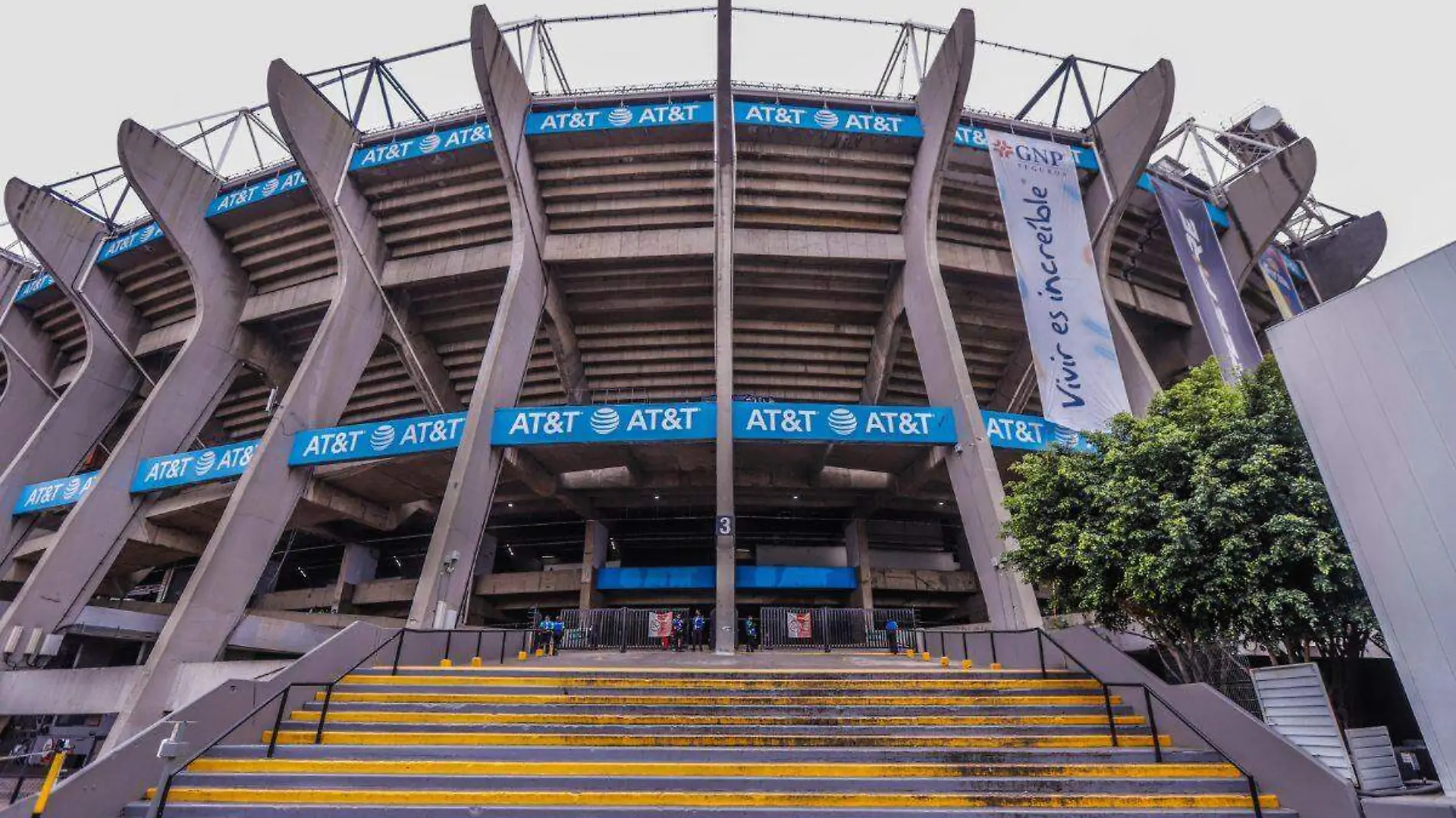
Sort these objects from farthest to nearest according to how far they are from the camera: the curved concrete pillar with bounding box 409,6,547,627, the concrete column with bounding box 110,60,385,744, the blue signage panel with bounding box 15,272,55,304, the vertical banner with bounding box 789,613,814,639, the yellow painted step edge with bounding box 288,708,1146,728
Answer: the blue signage panel with bounding box 15,272,55,304
the vertical banner with bounding box 789,613,814,639
the curved concrete pillar with bounding box 409,6,547,627
the concrete column with bounding box 110,60,385,744
the yellow painted step edge with bounding box 288,708,1146,728

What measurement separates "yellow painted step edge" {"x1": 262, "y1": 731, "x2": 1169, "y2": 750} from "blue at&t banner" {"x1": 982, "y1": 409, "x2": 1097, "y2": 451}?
1143 centimetres

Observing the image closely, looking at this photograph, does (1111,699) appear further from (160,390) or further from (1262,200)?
(160,390)

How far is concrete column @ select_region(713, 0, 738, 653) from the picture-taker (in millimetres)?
17389

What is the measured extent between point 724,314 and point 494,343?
727 cm

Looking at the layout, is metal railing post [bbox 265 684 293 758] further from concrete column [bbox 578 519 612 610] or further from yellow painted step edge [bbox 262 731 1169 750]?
concrete column [bbox 578 519 612 610]

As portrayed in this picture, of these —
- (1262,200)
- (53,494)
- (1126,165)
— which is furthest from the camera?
(1262,200)

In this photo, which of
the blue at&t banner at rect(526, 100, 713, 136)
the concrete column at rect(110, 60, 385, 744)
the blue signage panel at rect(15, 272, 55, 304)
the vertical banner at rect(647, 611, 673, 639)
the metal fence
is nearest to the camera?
the concrete column at rect(110, 60, 385, 744)

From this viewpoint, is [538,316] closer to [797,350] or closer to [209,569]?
[797,350]

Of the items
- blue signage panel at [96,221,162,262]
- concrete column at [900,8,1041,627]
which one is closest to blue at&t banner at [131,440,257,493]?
blue signage panel at [96,221,162,262]

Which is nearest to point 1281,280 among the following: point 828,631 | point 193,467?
point 828,631

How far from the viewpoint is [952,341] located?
19469 mm

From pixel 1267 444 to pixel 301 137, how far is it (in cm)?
2545

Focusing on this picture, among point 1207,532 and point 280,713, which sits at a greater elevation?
point 1207,532

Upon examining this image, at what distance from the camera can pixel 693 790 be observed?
6.36 m
